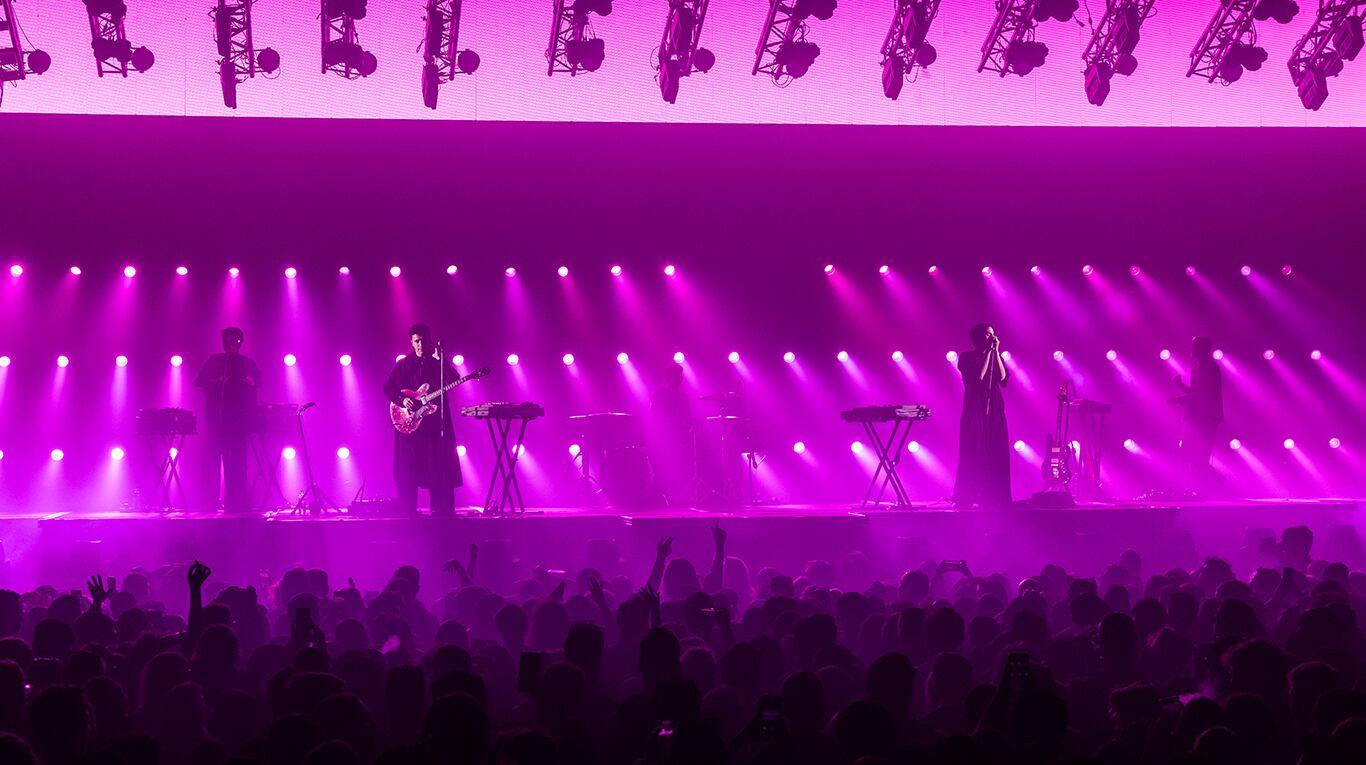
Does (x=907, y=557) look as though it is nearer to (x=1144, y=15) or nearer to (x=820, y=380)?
(x=820, y=380)

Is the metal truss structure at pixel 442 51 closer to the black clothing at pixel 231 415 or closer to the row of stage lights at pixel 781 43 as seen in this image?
the row of stage lights at pixel 781 43

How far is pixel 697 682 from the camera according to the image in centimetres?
441

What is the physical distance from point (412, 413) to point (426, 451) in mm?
339

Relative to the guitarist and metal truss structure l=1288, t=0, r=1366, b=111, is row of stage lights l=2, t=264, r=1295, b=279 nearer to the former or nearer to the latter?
metal truss structure l=1288, t=0, r=1366, b=111

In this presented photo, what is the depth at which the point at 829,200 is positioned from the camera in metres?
13.4

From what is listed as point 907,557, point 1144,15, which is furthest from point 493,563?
point 1144,15

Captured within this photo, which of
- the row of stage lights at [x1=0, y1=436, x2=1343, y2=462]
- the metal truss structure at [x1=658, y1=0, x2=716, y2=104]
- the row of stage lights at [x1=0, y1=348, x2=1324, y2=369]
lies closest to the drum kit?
the row of stage lights at [x1=0, y1=436, x2=1343, y2=462]

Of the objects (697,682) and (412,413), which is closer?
(697,682)

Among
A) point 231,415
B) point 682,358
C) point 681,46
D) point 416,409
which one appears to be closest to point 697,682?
point 416,409

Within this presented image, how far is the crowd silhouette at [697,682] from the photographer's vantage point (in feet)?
11.1

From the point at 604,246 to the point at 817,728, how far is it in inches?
383

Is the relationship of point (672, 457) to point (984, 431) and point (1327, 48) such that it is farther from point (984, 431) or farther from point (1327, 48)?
point (1327, 48)

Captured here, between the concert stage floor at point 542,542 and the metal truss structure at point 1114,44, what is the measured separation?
412 cm

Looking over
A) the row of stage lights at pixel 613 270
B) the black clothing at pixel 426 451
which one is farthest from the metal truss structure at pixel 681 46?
the black clothing at pixel 426 451
